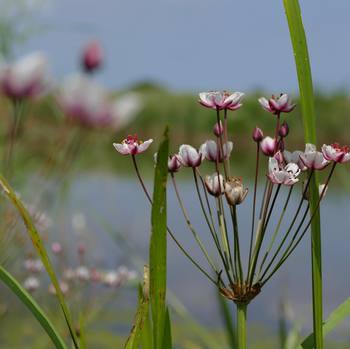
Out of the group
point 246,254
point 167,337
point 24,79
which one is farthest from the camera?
point 246,254

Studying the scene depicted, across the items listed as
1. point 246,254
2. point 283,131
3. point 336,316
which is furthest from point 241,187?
point 246,254

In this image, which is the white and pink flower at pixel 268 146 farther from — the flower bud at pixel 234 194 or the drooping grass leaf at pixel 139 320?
the drooping grass leaf at pixel 139 320

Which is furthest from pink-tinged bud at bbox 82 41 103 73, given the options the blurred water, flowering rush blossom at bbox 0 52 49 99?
the blurred water

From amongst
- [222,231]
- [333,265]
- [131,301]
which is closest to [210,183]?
[222,231]

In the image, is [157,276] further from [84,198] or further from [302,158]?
[84,198]

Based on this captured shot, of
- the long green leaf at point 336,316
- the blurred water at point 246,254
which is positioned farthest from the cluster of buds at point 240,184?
the blurred water at point 246,254

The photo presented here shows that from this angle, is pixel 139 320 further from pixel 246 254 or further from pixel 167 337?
pixel 246 254
